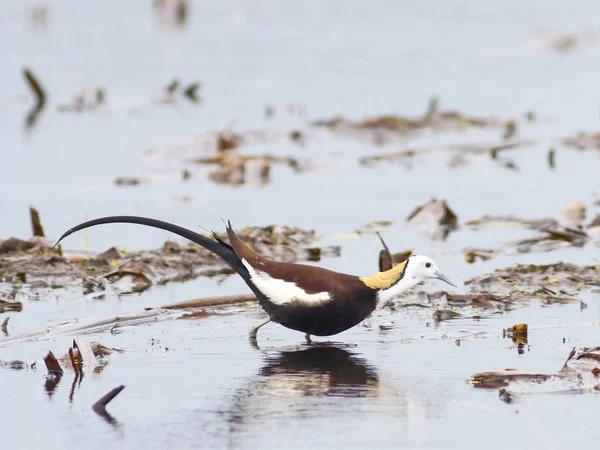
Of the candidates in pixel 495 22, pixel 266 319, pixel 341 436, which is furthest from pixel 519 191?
pixel 495 22

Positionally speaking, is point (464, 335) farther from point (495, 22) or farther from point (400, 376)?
point (495, 22)

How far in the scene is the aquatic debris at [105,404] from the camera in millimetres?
7074

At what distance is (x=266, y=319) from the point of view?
378 inches

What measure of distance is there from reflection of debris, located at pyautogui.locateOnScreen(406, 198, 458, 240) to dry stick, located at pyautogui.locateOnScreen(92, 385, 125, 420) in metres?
6.13

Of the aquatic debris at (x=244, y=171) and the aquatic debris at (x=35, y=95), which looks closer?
the aquatic debris at (x=244, y=171)

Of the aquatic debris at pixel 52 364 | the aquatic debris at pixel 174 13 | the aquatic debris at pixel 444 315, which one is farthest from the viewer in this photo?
the aquatic debris at pixel 174 13

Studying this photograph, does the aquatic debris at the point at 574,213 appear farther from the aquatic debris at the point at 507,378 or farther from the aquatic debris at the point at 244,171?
the aquatic debris at the point at 507,378

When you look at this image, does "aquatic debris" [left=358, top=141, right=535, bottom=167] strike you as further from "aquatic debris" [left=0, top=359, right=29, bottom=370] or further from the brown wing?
"aquatic debris" [left=0, top=359, right=29, bottom=370]

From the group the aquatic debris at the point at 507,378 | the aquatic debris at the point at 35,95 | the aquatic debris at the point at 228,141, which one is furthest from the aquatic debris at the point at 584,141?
the aquatic debris at the point at 507,378

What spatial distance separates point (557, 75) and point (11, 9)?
44.1ft

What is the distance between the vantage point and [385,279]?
29.6ft

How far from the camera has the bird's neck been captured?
899 cm

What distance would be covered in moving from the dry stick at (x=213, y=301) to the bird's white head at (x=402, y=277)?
1256 millimetres

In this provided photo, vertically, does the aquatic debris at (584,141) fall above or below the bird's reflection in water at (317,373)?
above
